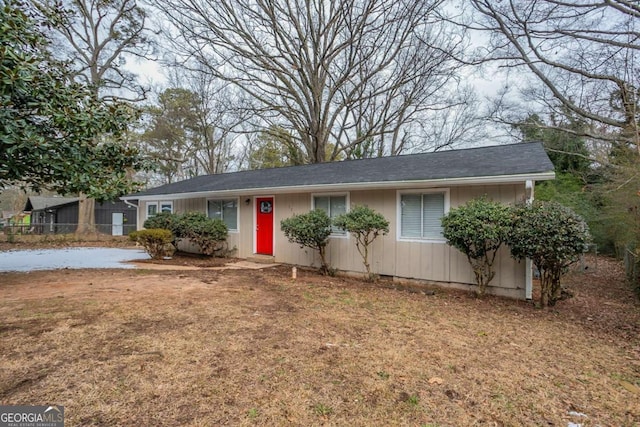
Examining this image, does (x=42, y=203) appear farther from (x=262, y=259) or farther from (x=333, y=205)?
(x=333, y=205)

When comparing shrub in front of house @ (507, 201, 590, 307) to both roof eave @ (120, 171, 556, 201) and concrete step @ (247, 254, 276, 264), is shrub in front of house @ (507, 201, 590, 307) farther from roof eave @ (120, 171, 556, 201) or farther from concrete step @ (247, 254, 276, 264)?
concrete step @ (247, 254, 276, 264)

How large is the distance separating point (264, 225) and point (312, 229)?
9.39ft

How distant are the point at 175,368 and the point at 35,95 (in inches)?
229

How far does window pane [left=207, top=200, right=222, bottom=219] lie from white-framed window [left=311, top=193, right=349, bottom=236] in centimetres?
428

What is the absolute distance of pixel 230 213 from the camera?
1104cm

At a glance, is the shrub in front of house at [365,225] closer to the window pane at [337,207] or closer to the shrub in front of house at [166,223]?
the window pane at [337,207]

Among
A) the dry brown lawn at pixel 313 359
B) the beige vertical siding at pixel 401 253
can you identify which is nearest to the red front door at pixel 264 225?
the beige vertical siding at pixel 401 253

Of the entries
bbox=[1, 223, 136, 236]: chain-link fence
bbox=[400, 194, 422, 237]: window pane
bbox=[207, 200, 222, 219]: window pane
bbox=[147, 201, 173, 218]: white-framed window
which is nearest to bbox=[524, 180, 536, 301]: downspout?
bbox=[400, 194, 422, 237]: window pane

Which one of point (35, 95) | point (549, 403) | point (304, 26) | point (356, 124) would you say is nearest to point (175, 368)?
point (549, 403)

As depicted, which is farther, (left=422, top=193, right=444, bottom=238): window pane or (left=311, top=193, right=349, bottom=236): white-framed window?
(left=311, top=193, right=349, bottom=236): white-framed window

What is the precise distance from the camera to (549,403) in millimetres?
2582

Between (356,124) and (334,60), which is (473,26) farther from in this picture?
(356,124)

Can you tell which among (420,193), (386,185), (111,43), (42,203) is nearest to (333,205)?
(386,185)

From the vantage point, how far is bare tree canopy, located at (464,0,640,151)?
31.6 feet
